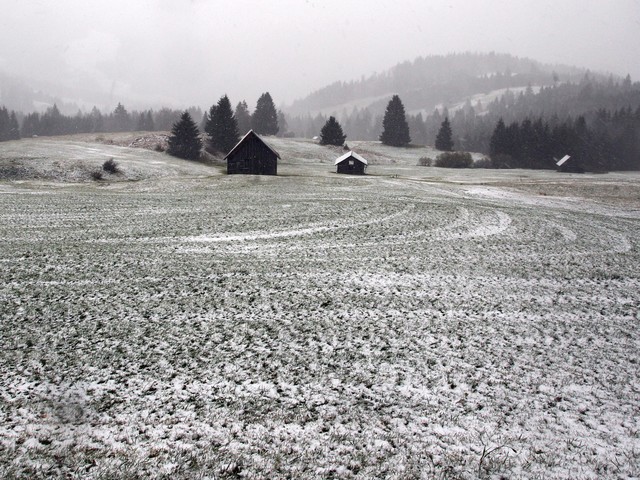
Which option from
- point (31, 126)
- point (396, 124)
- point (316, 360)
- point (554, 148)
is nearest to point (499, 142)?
point (554, 148)

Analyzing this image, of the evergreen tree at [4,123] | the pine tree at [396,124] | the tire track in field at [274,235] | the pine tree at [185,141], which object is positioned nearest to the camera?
the tire track in field at [274,235]

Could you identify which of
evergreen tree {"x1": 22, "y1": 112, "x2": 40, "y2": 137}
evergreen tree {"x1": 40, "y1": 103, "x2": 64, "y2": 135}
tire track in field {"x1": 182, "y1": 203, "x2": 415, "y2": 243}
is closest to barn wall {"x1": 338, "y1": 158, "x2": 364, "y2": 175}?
tire track in field {"x1": 182, "y1": 203, "x2": 415, "y2": 243}

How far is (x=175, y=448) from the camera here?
4.39 m

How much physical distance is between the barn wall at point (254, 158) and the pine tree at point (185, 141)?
65.0ft

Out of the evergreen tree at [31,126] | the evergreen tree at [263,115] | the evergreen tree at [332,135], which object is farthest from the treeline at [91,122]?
the evergreen tree at [332,135]

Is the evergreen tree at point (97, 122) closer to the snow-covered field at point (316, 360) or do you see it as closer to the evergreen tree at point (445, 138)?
the evergreen tree at point (445, 138)

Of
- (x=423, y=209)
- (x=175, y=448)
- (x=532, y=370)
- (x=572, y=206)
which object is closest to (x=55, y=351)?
(x=175, y=448)

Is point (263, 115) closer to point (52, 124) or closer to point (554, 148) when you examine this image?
point (554, 148)

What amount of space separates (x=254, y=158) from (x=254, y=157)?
148 millimetres

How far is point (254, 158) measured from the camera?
54.3 meters

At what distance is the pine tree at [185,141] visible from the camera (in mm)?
70188

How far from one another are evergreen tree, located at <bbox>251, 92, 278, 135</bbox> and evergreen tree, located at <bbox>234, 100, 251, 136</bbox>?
5.70 meters

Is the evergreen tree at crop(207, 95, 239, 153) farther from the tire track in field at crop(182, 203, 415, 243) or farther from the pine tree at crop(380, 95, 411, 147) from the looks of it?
the tire track in field at crop(182, 203, 415, 243)

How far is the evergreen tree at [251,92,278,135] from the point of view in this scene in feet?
401
